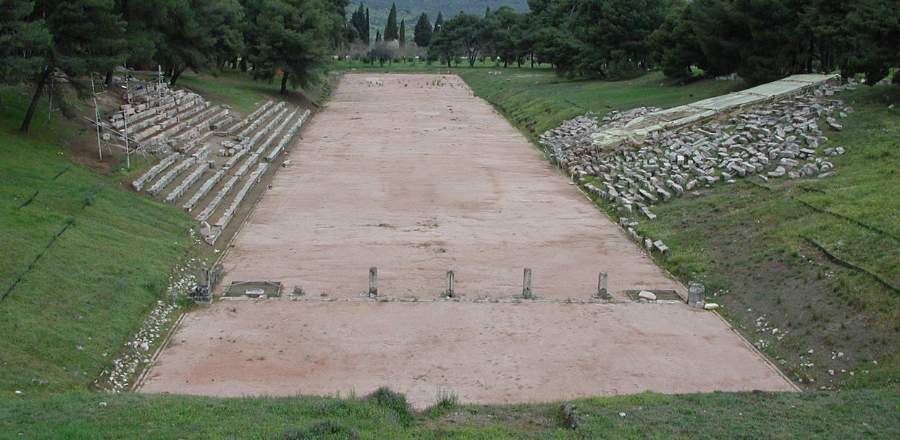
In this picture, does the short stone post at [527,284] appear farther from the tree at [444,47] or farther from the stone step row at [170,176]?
the tree at [444,47]

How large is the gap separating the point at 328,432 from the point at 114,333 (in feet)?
24.8

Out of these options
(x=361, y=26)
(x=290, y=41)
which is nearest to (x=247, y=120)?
(x=290, y=41)

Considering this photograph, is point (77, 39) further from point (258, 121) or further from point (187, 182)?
point (258, 121)

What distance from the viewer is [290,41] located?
55281 millimetres

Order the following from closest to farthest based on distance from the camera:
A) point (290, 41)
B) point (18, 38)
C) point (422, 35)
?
point (18, 38), point (290, 41), point (422, 35)

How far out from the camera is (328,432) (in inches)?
394

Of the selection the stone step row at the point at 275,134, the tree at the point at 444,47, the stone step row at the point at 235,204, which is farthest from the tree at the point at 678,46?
the tree at the point at 444,47

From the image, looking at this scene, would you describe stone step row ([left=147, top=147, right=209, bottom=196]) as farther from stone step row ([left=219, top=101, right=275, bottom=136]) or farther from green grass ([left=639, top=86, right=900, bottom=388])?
green grass ([left=639, top=86, right=900, bottom=388])

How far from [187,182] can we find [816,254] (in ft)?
63.4

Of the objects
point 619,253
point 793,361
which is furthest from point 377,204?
point 793,361

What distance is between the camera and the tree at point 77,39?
26172 mm

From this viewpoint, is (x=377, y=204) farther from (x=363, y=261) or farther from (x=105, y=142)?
(x=105, y=142)

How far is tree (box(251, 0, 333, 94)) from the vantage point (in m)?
55.7

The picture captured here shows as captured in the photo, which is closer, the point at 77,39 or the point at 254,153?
the point at 77,39
